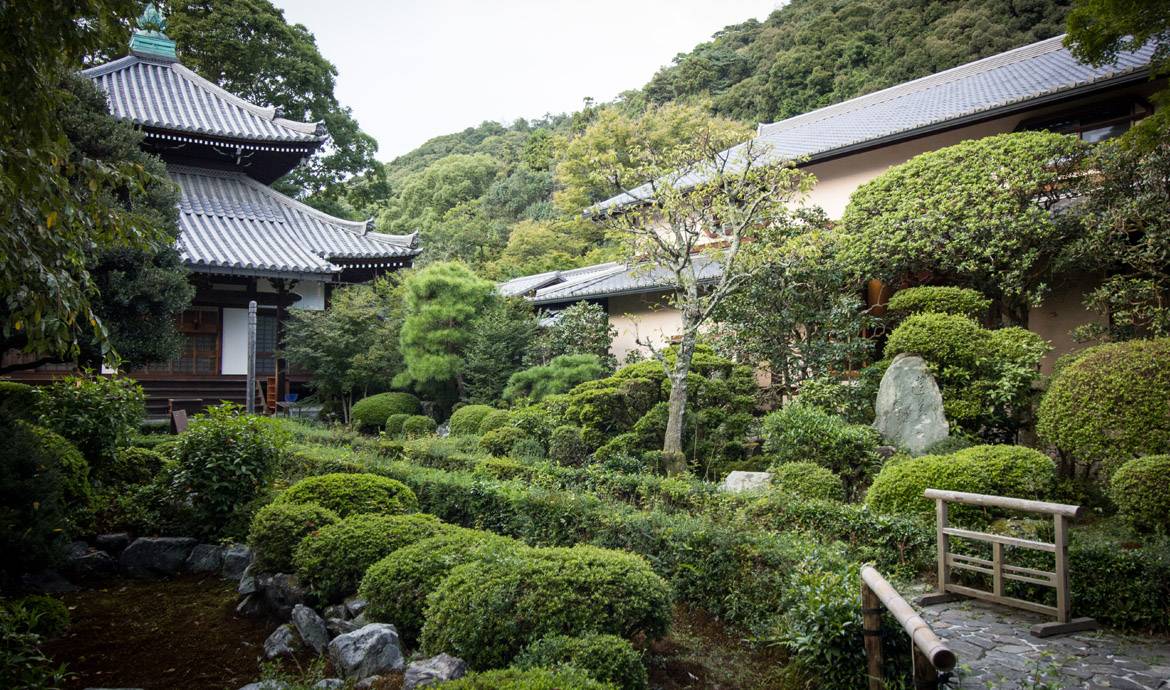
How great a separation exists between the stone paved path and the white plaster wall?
51.0ft

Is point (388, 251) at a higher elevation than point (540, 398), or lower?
higher

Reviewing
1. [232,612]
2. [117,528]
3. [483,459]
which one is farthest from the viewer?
[483,459]

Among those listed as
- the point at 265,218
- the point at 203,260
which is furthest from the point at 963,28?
the point at 203,260

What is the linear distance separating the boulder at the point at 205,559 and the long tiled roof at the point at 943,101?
7772 mm

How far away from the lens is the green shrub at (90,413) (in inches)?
323

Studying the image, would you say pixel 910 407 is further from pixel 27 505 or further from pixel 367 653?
pixel 27 505

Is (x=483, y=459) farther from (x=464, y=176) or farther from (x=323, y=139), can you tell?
(x=464, y=176)

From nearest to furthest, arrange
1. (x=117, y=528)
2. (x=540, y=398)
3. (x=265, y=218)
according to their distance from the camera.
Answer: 1. (x=117, y=528)
2. (x=540, y=398)
3. (x=265, y=218)

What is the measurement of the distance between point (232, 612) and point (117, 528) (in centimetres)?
282

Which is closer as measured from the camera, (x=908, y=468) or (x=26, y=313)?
(x=26, y=313)

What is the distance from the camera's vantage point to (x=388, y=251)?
17.3 metres

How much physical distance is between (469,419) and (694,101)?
2948 centimetres

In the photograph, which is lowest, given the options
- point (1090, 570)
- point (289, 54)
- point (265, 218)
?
point (1090, 570)

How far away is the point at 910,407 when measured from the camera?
383 inches
